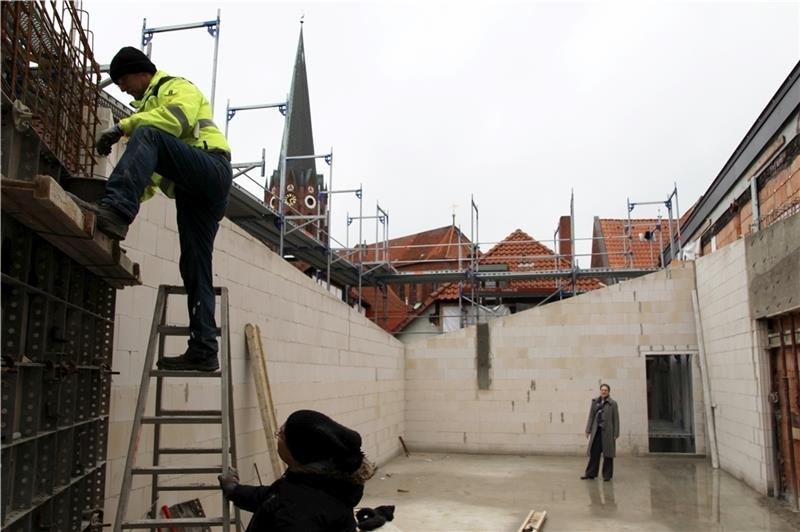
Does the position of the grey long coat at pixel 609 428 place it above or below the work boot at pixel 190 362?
below

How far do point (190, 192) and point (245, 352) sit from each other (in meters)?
3.13

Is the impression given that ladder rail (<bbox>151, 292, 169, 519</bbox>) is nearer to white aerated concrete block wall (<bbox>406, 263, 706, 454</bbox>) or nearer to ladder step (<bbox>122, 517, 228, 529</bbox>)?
ladder step (<bbox>122, 517, 228, 529</bbox>)

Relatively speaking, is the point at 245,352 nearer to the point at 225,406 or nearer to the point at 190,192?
the point at 225,406

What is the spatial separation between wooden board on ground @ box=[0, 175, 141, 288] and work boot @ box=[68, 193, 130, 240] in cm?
4

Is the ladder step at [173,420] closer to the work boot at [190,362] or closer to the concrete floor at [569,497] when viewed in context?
the work boot at [190,362]

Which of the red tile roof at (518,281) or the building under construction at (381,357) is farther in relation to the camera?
the red tile roof at (518,281)

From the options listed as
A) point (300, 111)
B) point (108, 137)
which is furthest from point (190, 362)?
point (300, 111)

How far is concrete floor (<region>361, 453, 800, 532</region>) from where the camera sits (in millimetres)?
6832

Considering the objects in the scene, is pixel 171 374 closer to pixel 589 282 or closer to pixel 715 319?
pixel 715 319

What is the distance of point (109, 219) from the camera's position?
7.75 ft

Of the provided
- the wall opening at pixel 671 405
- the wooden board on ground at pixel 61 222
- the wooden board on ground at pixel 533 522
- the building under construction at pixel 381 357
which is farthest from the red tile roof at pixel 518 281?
the wooden board on ground at pixel 61 222

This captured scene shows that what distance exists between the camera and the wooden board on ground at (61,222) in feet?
5.82

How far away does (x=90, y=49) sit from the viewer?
3.38m

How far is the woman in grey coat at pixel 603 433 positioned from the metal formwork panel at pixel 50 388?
7489 millimetres
